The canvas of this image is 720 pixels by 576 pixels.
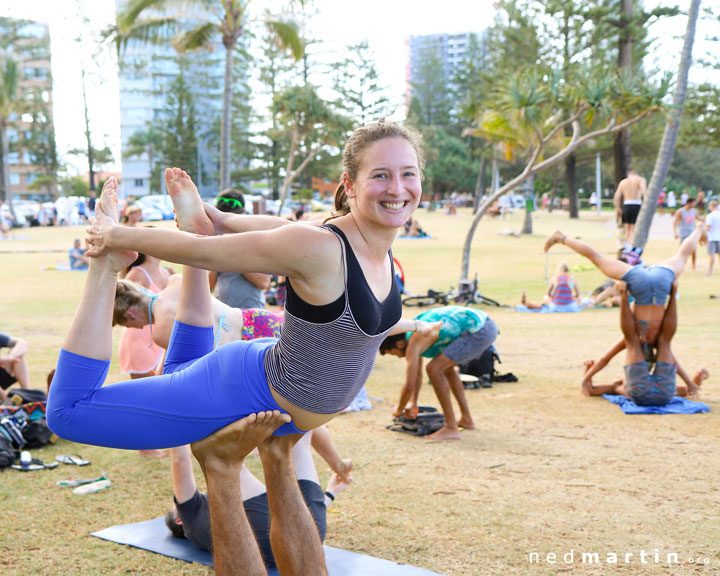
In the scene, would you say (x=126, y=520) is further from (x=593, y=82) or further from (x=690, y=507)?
(x=593, y=82)

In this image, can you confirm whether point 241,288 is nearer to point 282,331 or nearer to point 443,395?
point 443,395

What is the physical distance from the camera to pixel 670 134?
15273mm

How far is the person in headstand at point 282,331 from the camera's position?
112 inches

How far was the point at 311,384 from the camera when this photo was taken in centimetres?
302

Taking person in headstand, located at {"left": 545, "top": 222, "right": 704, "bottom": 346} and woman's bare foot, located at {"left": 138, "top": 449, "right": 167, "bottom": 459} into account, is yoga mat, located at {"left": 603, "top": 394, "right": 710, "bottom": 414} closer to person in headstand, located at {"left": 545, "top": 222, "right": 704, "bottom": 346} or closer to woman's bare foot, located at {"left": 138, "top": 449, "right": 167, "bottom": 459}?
person in headstand, located at {"left": 545, "top": 222, "right": 704, "bottom": 346}

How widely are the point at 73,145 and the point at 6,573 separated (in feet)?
278

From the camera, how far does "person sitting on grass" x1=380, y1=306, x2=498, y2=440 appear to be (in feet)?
21.2

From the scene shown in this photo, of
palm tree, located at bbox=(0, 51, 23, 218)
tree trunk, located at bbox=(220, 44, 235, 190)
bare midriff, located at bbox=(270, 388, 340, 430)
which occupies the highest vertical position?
palm tree, located at bbox=(0, 51, 23, 218)

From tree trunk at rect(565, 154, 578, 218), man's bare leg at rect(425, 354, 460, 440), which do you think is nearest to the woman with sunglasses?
man's bare leg at rect(425, 354, 460, 440)

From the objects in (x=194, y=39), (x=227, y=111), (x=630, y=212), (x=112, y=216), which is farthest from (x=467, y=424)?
(x=194, y=39)

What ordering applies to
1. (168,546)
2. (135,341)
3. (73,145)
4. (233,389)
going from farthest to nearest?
(73,145) → (135,341) → (168,546) → (233,389)

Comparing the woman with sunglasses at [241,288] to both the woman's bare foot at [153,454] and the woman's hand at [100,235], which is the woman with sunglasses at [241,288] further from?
the woman's hand at [100,235]

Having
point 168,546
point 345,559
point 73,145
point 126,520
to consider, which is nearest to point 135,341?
point 126,520

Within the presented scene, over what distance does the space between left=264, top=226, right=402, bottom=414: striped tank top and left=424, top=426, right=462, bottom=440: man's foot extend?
3411 mm
